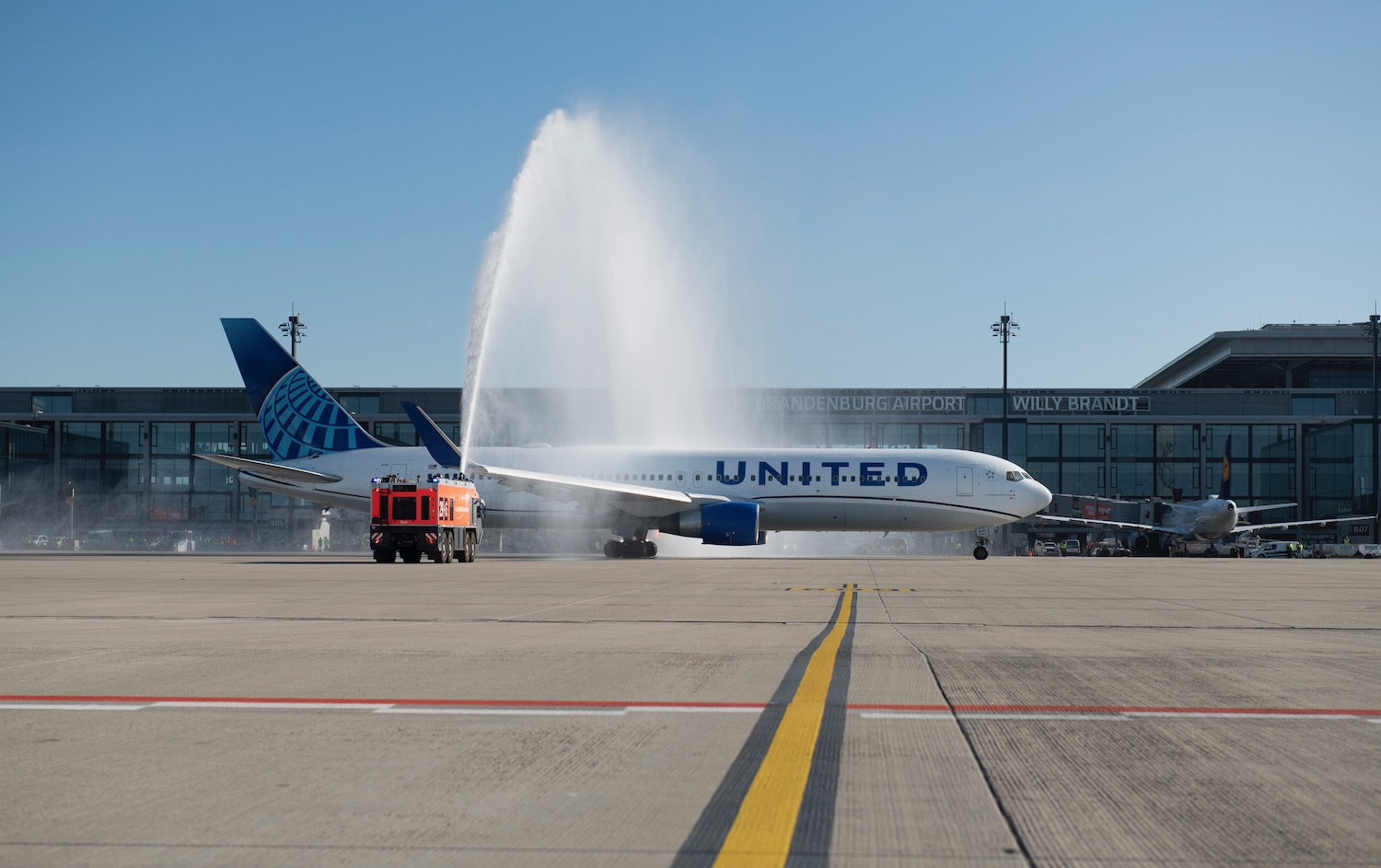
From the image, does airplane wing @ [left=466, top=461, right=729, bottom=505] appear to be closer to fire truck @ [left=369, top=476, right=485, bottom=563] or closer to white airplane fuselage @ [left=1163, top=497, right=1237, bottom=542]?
fire truck @ [left=369, top=476, right=485, bottom=563]

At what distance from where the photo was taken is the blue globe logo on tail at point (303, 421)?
142ft

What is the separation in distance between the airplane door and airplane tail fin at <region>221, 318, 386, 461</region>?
23834 mm

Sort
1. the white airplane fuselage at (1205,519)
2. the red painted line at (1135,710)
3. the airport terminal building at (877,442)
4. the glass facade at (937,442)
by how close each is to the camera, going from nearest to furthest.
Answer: the red painted line at (1135,710)
the white airplane fuselage at (1205,519)
the airport terminal building at (877,442)
the glass facade at (937,442)

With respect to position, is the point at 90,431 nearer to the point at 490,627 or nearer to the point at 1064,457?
the point at 1064,457

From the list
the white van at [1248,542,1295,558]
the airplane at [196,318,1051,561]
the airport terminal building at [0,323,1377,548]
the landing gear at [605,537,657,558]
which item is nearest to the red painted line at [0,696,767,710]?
the airplane at [196,318,1051,561]

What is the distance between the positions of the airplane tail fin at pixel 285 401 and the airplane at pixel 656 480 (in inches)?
1.5

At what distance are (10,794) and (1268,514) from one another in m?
80.7

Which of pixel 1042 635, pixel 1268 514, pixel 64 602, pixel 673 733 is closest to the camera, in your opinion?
pixel 673 733

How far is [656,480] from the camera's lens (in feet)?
140

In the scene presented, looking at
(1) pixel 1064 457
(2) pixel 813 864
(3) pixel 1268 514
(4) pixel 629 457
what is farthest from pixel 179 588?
(3) pixel 1268 514

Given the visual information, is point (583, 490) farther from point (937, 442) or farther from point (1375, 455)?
point (1375, 455)

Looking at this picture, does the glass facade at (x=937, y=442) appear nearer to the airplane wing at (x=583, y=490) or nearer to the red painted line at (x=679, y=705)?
the airplane wing at (x=583, y=490)

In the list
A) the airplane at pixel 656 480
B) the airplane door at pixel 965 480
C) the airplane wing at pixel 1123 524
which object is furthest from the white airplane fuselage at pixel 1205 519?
the airplane door at pixel 965 480

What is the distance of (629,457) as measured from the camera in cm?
4344
